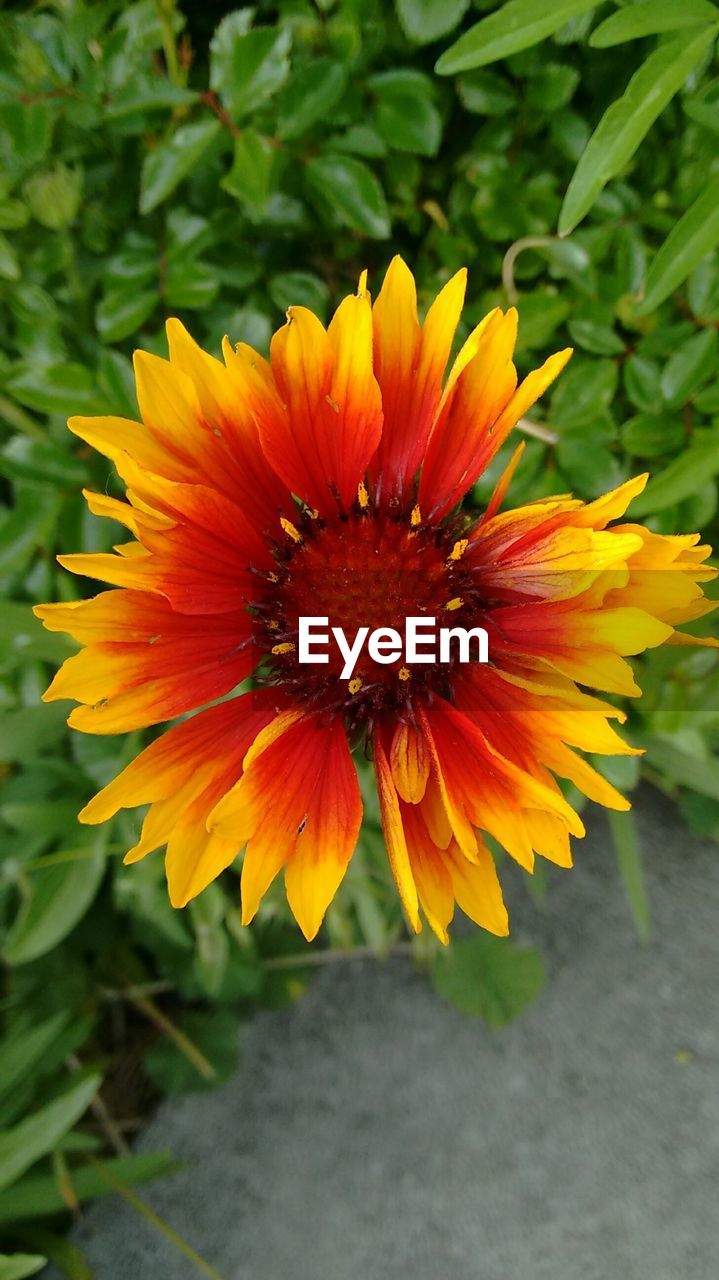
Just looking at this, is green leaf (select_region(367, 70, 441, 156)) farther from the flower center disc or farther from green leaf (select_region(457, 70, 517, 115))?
the flower center disc

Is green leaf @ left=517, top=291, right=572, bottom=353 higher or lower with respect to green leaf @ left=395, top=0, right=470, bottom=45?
lower

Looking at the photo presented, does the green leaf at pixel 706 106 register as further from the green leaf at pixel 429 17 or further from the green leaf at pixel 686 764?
the green leaf at pixel 686 764

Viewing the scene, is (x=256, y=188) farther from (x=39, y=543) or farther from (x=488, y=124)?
(x=39, y=543)

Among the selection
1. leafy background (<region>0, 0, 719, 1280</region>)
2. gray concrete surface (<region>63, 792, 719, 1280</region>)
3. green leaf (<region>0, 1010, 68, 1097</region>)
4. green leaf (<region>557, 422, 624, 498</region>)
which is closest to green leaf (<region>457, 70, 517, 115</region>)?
leafy background (<region>0, 0, 719, 1280</region>)

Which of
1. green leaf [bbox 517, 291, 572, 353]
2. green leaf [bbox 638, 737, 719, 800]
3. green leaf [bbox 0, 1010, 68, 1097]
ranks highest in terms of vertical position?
green leaf [bbox 517, 291, 572, 353]

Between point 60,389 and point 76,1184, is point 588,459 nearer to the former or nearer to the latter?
point 60,389

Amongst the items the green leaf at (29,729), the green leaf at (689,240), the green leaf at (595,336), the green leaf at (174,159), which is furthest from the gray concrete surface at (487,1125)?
the green leaf at (174,159)
